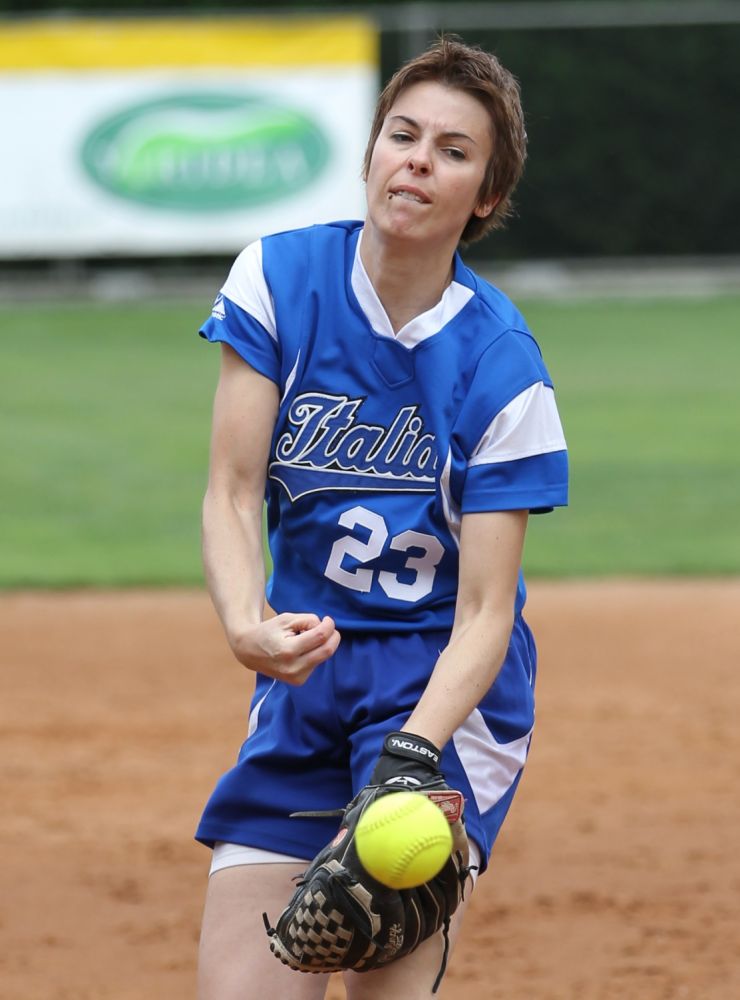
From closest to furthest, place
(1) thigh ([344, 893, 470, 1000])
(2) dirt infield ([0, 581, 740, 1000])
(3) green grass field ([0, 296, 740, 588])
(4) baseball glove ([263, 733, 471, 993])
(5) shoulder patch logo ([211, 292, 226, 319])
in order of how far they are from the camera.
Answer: (4) baseball glove ([263, 733, 471, 993]) < (1) thigh ([344, 893, 470, 1000]) < (5) shoulder patch logo ([211, 292, 226, 319]) < (2) dirt infield ([0, 581, 740, 1000]) < (3) green grass field ([0, 296, 740, 588])

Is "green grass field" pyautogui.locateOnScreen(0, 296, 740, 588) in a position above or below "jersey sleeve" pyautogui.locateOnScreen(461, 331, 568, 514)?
below

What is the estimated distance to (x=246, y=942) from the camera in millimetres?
2801

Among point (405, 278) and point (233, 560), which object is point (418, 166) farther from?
point (233, 560)

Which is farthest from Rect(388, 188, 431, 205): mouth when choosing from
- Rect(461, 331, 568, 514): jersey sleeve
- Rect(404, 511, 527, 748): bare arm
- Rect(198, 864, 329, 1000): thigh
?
Rect(198, 864, 329, 1000): thigh

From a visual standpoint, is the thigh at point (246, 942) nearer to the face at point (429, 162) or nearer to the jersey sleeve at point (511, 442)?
the jersey sleeve at point (511, 442)

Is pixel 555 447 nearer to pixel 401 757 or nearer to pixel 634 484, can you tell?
pixel 401 757

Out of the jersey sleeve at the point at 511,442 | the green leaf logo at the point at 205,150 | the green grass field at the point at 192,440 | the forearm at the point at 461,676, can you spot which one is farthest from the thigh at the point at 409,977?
the green leaf logo at the point at 205,150

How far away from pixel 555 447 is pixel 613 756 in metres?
3.22

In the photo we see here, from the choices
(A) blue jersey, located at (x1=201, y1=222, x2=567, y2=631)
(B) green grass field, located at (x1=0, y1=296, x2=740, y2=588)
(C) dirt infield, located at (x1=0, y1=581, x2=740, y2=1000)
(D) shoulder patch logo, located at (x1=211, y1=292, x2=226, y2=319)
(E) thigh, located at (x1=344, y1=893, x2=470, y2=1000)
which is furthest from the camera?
(B) green grass field, located at (x1=0, y1=296, x2=740, y2=588)

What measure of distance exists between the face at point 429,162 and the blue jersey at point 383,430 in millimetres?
161

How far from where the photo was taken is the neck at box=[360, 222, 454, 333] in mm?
2914

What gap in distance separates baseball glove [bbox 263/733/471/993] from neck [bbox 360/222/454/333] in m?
0.78

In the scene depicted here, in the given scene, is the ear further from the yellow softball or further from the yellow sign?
the yellow sign

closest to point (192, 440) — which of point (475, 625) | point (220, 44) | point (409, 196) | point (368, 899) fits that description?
point (220, 44)
